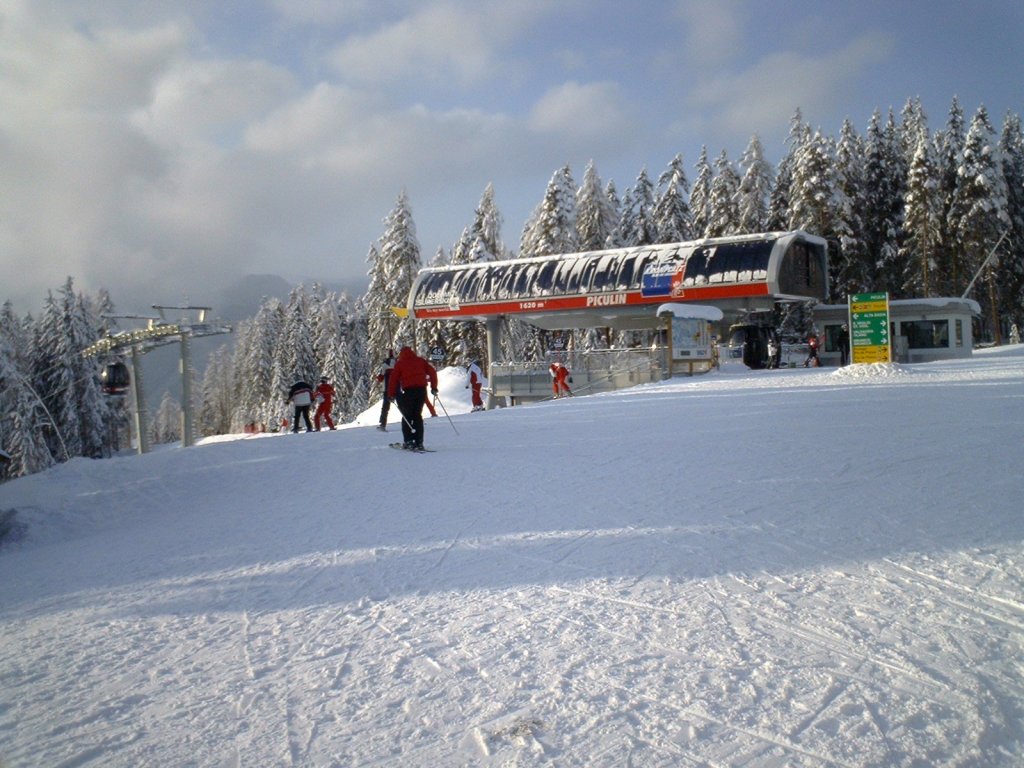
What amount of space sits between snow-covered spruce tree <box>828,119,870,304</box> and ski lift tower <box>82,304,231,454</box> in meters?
34.2

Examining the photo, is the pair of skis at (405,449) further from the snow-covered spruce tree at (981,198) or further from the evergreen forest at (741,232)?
the snow-covered spruce tree at (981,198)

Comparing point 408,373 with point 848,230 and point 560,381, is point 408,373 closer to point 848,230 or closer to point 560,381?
point 560,381

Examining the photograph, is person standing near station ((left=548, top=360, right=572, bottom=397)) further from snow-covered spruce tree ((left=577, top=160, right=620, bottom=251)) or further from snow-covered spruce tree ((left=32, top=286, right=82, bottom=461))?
snow-covered spruce tree ((left=32, top=286, right=82, bottom=461))

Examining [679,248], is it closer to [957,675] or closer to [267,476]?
→ [267,476]

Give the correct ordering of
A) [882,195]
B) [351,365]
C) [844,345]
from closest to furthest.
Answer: [844,345] < [882,195] < [351,365]

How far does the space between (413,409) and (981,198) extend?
41368mm

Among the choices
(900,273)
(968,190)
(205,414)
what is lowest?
(205,414)

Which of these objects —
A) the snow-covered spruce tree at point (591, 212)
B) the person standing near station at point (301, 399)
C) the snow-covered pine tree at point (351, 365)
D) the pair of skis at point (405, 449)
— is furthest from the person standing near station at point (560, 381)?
the snow-covered pine tree at point (351, 365)

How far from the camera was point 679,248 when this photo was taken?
38.0 meters

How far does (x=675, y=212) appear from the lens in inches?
2128

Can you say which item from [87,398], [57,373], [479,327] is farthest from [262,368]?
[479,327]

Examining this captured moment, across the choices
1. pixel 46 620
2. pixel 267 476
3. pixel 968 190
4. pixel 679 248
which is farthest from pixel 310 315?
pixel 46 620

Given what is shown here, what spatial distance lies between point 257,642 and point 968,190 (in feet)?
157

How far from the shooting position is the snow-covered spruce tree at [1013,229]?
46.6m
